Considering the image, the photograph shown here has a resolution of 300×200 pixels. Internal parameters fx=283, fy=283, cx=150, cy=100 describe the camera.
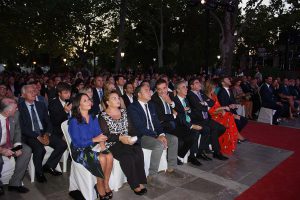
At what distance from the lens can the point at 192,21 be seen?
99.5 ft

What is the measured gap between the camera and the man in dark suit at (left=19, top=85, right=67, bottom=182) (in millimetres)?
4359

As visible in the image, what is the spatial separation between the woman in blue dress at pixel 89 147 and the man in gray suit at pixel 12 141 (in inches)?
31.2

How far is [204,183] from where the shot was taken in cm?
443

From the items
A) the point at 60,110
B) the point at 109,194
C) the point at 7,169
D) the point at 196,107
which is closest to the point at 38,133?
the point at 60,110

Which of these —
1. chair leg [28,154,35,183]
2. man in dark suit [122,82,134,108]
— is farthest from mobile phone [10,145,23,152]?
man in dark suit [122,82,134,108]

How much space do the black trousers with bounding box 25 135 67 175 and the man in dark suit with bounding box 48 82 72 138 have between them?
0.83 ft

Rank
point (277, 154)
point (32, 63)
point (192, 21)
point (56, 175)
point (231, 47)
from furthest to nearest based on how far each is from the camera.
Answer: point (32, 63) → point (192, 21) → point (231, 47) → point (277, 154) → point (56, 175)

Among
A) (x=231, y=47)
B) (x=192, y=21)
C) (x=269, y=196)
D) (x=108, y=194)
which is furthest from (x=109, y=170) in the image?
(x=192, y=21)

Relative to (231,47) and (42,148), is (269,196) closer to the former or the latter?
(42,148)

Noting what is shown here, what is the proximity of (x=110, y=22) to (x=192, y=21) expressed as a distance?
9195 mm

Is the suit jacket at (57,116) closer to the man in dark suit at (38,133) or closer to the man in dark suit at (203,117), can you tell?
the man in dark suit at (38,133)

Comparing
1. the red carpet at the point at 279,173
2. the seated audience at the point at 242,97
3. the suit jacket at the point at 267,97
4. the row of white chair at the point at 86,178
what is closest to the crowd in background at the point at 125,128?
the row of white chair at the point at 86,178

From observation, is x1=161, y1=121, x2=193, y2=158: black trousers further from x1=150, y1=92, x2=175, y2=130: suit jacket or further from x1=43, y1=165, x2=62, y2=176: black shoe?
x1=43, y1=165, x2=62, y2=176: black shoe

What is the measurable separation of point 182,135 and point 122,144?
53.3 inches
